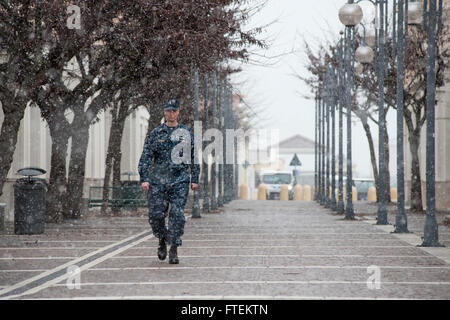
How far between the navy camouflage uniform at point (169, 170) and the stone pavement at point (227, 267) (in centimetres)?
67

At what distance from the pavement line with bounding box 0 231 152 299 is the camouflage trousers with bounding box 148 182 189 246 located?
3.77ft

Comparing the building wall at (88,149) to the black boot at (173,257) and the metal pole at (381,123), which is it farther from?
the black boot at (173,257)

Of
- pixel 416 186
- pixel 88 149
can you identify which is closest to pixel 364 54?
pixel 416 186

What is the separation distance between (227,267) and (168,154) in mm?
1625

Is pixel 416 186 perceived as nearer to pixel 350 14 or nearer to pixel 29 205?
pixel 350 14

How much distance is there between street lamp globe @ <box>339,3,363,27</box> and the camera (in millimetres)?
20750

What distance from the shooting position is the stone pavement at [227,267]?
30.1 feet

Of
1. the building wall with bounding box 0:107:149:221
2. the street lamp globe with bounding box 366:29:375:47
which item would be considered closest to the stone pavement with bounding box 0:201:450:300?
the street lamp globe with bounding box 366:29:375:47

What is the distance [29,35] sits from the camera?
1808cm

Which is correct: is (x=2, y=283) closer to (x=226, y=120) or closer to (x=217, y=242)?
(x=217, y=242)

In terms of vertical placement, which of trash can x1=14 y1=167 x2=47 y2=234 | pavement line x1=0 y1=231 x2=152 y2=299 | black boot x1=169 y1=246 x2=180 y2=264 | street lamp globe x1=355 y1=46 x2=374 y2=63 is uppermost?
street lamp globe x1=355 y1=46 x2=374 y2=63

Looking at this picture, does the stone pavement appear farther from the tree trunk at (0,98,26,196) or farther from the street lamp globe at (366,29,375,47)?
the street lamp globe at (366,29,375,47)

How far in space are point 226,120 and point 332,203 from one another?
1187 centimetres

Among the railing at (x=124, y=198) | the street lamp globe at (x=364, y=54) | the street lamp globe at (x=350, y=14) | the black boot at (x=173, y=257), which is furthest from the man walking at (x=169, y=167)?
the railing at (x=124, y=198)
